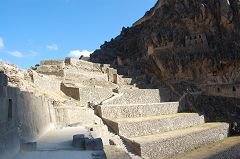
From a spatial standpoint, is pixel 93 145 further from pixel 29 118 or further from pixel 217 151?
pixel 217 151

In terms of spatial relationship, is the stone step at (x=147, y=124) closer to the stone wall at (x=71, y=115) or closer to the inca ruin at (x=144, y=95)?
the inca ruin at (x=144, y=95)

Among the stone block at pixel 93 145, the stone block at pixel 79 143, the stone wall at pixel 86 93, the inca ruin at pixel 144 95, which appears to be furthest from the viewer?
the stone wall at pixel 86 93

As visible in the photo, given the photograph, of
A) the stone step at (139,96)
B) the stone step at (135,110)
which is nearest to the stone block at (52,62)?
the stone step at (139,96)

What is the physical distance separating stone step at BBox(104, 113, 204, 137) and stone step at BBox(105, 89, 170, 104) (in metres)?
3.34

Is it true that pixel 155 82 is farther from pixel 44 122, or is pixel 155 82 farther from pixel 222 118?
pixel 44 122

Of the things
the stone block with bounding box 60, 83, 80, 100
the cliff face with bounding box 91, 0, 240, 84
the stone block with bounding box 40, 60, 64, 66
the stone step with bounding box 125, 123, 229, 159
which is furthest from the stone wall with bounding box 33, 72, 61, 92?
the cliff face with bounding box 91, 0, 240, 84

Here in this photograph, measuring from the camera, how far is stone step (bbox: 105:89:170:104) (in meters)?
21.5

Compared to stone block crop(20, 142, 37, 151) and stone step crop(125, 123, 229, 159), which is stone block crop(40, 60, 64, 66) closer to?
stone step crop(125, 123, 229, 159)

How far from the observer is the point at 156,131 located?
1773 centimetres

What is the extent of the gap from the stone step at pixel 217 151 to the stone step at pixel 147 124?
1895mm

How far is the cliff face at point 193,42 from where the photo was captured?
26.8 meters

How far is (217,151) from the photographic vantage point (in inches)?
662

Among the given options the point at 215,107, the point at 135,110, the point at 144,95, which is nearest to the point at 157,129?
the point at 135,110

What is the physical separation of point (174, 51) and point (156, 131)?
13.2 metres
